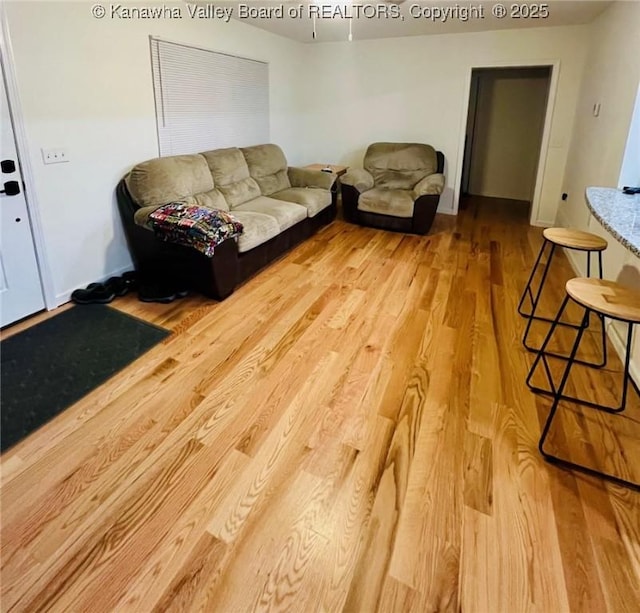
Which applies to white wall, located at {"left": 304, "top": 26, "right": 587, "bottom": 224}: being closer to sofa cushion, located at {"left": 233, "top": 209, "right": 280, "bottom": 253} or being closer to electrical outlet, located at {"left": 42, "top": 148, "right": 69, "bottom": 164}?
sofa cushion, located at {"left": 233, "top": 209, "right": 280, "bottom": 253}

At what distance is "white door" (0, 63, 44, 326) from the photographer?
2570mm

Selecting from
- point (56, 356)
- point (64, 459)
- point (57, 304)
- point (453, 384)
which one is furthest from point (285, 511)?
point (57, 304)

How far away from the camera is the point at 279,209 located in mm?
4031

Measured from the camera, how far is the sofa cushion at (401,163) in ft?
17.0

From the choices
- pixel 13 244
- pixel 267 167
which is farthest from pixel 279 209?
pixel 13 244

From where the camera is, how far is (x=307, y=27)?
15.4ft

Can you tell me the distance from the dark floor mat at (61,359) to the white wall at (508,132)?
5.84 m

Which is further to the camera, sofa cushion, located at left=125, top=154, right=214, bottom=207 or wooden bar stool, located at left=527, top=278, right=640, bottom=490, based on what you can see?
sofa cushion, located at left=125, top=154, right=214, bottom=207

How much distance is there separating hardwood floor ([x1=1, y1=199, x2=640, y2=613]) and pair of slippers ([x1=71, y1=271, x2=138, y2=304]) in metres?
0.58

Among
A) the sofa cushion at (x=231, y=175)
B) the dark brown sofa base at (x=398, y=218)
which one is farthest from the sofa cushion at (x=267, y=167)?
the dark brown sofa base at (x=398, y=218)

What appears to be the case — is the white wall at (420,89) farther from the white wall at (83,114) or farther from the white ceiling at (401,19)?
the white wall at (83,114)

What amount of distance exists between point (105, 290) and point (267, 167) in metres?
2.34

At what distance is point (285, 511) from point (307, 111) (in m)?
5.64

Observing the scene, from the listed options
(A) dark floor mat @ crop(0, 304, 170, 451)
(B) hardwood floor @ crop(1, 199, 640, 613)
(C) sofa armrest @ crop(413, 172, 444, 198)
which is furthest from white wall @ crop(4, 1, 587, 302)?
(B) hardwood floor @ crop(1, 199, 640, 613)
